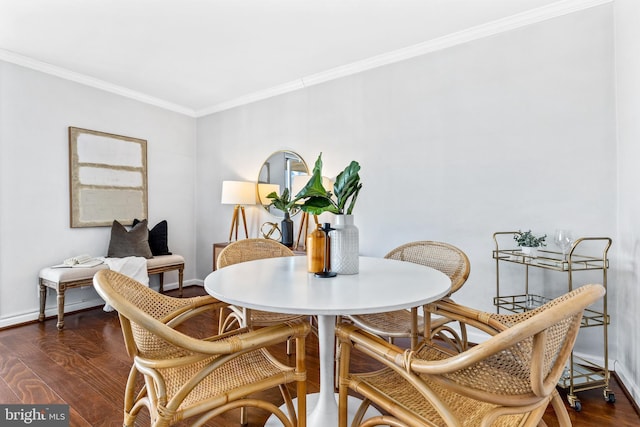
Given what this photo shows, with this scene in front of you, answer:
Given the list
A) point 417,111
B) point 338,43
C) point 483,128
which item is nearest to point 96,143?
point 338,43

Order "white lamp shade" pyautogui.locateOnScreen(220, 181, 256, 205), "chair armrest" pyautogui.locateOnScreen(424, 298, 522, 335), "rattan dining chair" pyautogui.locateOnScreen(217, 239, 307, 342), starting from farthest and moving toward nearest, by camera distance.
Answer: "white lamp shade" pyautogui.locateOnScreen(220, 181, 256, 205)
"rattan dining chair" pyautogui.locateOnScreen(217, 239, 307, 342)
"chair armrest" pyautogui.locateOnScreen(424, 298, 522, 335)

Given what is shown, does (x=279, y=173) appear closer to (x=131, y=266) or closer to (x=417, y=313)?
(x=131, y=266)

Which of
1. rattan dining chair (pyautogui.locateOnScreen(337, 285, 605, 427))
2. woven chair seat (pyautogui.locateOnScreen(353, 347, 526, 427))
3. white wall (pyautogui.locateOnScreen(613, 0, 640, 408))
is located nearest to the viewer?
rattan dining chair (pyautogui.locateOnScreen(337, 285, 605, 427))

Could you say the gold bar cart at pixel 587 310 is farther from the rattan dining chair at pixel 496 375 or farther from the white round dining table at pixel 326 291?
the rattan dining chair at pixel 496 375

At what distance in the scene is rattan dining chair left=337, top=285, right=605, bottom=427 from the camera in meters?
0.81

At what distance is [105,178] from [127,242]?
2.44 ft

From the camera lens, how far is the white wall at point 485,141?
85.4 inches

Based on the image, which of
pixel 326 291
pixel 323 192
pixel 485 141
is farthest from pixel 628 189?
pixel 326 291

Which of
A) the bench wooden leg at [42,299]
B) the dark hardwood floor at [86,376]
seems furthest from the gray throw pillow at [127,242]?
the dark hardwood floor at [86,376]

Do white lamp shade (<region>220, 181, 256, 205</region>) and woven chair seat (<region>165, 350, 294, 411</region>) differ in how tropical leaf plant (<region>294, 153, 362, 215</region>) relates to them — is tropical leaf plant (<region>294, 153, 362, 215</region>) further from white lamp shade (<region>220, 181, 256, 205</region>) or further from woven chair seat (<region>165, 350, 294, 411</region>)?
white lamp shade (<region>220, 181, 256, 205</region>)

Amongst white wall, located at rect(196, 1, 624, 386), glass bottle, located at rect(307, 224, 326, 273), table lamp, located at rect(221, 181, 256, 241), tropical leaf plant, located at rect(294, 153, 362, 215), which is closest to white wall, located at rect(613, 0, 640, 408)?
white wall, located at rect(196, 1, 624, 386)

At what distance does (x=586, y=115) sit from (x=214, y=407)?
268cm

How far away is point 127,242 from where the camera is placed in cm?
356

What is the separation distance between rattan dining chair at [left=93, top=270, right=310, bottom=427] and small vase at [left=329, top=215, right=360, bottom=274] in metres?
0.37
